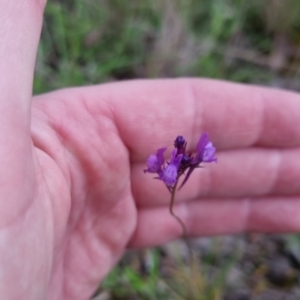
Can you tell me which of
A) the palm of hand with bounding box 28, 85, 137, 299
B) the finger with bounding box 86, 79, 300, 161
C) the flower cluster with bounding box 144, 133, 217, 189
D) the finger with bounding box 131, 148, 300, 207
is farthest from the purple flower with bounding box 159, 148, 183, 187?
the finger with bounding box 131, 148, 300, 207

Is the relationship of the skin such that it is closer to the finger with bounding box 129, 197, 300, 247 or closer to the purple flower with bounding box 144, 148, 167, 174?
the finger with bounding box 129, 197, 300, 247

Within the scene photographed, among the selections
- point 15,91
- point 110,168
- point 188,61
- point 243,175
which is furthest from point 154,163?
point 188,61

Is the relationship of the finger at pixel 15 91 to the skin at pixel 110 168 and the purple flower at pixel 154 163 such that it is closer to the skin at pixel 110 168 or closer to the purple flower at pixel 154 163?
the skin at pixel 110 168

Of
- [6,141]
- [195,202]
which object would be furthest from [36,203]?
[195,202]

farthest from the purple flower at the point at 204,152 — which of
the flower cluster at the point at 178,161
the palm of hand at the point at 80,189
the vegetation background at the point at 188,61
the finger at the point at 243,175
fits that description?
the vegetation background at the point at 188,61

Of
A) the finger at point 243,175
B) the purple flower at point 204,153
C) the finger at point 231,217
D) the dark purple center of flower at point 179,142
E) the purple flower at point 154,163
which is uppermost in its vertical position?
the dark purple center of flower at point 179,142

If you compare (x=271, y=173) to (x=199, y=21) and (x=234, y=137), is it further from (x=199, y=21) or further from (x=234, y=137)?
(x=199, y=21)

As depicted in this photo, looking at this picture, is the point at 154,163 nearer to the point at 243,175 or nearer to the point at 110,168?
the point at 110,168

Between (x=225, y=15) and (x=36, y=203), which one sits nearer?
(x=36, y=203)
